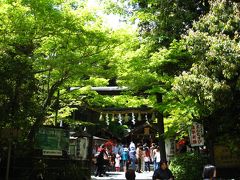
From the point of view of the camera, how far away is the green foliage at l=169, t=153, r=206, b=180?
50.1 feet

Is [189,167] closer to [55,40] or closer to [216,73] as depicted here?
[216,73]

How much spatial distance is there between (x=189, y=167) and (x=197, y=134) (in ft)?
5.11

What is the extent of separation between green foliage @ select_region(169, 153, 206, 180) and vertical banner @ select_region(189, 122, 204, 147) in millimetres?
711

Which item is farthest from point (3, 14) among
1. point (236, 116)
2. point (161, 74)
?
point (236, 116)

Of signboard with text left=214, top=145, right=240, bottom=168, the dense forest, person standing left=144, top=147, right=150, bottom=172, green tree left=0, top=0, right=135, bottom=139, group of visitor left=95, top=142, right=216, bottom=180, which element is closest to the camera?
green tree left=0, top=0, right=135, bottom=139

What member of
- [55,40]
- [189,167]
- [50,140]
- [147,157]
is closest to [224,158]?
[189,167]

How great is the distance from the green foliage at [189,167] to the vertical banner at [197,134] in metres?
0.71

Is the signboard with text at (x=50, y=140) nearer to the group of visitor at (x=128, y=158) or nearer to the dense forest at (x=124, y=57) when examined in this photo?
the dense forest at (x=124, y=57)

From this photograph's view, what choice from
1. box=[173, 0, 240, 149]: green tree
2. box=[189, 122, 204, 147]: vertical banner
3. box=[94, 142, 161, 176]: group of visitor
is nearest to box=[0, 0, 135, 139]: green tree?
box=[173, 0, 240, 149]: green tree

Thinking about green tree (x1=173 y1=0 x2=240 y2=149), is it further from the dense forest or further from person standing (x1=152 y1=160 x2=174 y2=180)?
person standing (x1=152 y1=160 x2=174 y2=180)

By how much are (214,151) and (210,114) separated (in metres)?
3.06

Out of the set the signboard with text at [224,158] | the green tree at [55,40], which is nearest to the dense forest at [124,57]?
the green tree at [55,40]

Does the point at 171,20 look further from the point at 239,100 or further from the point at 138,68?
the point at 239,100

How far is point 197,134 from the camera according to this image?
15.4 meters
